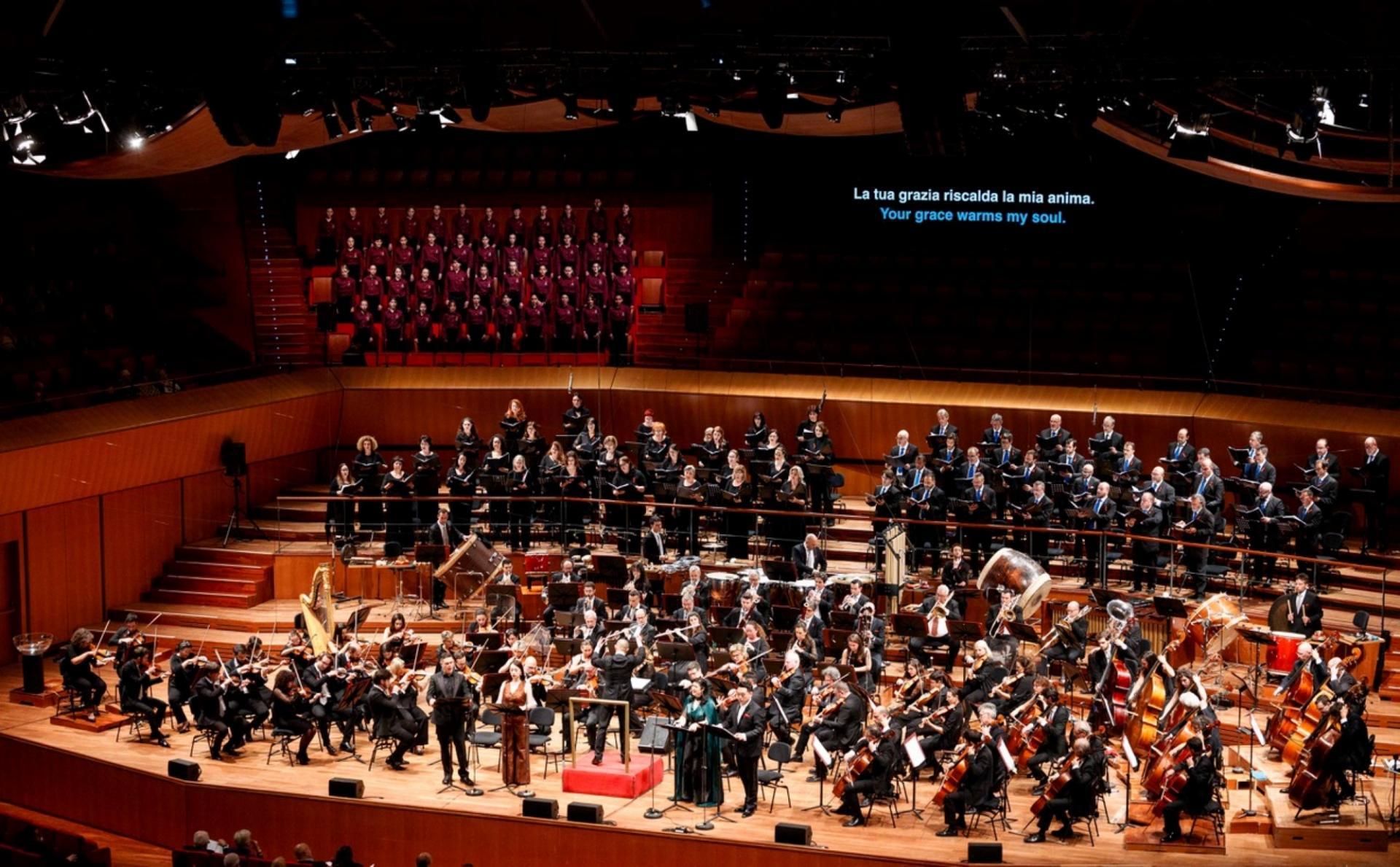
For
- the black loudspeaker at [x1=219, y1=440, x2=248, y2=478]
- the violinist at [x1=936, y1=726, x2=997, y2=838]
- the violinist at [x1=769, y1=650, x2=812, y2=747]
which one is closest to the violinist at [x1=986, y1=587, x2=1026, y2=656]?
the violinist at [x1=936, y1=726, x2=997, y2=838]

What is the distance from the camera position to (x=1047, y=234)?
21156 mm

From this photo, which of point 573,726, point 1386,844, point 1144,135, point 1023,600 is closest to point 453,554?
point 573,726

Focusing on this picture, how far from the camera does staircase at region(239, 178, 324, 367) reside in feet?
70.7

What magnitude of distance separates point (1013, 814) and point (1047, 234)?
10.1 meters

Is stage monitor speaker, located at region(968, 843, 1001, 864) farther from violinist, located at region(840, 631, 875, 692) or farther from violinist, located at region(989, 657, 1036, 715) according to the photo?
violinist, located at region(840, 631, 875, 692)

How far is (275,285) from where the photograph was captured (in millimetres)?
21844

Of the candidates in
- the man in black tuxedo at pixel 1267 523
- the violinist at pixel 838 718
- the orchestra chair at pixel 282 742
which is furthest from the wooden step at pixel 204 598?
the man in black tuxedo at pixel 1267 523

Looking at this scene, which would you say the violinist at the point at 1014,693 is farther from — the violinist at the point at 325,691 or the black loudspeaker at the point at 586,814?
the violinist at the point at 325,691

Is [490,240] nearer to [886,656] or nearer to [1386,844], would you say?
[886,656]

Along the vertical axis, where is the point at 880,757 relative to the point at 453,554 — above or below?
below

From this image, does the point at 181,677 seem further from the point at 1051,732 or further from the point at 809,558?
the point at 1051,732

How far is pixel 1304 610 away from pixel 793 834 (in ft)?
16.2

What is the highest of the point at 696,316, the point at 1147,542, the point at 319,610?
the point at 696,316

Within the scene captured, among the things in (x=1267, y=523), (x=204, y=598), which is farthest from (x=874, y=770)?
(x=204, y=598)
